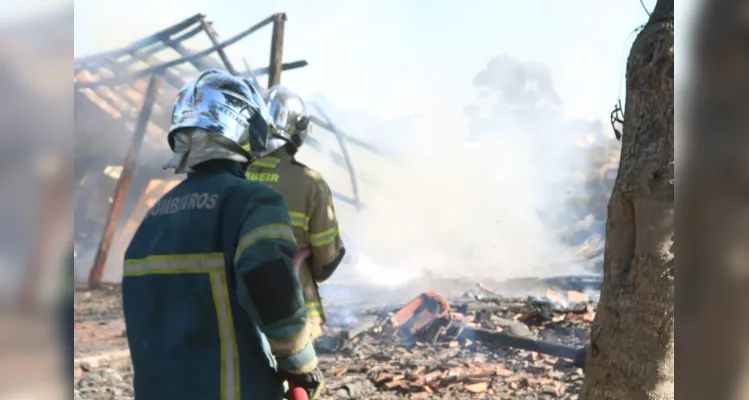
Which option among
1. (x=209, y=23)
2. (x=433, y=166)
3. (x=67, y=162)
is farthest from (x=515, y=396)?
(x=209, y=23)

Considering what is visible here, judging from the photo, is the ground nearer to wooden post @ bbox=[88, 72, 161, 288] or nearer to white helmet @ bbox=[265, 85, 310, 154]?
wooden post @ bbox=[88, 72, 161, 288]

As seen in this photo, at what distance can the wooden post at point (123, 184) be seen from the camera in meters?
7.59

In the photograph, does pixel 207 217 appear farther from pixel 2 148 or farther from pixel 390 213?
pixel 390 213

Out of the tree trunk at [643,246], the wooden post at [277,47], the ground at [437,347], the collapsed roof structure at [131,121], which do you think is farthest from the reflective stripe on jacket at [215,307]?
the collapsed roof structure at [131,121]

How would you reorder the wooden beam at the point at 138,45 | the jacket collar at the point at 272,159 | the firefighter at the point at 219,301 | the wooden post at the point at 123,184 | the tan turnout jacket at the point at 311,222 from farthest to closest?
the wooden post at the point at 123,184
the wooden beam at the point at 138,45
the jacket collar at the point at 272,159
the tan turnout jacket at the point at 311,222
the firefighter at the point at 219,301

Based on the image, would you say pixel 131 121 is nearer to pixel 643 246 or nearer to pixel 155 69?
pixel 155 69

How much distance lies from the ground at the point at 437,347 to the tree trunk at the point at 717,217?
11.8ft

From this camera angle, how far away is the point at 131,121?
7.80 metres

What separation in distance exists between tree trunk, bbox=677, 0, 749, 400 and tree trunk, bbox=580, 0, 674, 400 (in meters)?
1.23

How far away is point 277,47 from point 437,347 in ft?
11.4

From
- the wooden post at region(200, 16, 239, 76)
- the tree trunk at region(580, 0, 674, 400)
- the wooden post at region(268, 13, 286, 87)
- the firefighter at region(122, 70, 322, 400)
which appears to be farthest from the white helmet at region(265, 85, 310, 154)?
the wooden post at region(200, 16, 239, 76)

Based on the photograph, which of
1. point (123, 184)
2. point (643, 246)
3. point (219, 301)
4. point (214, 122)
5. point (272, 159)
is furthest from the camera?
point (123, 184)

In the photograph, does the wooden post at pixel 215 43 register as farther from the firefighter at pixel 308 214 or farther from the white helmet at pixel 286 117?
the firefighter at pixel 308 214

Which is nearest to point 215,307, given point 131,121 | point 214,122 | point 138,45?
point 214,122
